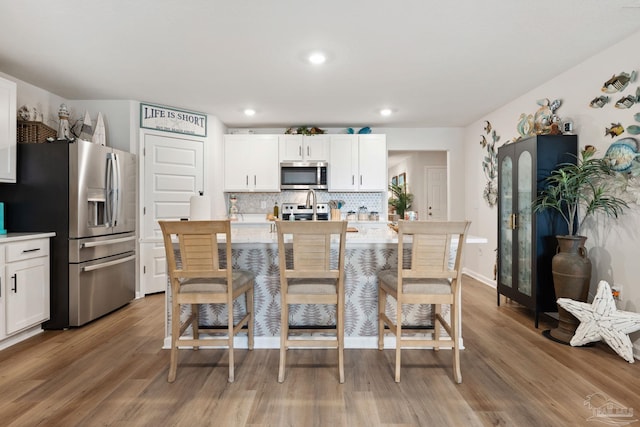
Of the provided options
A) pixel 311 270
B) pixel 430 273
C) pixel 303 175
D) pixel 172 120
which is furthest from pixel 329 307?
pixel 172 120

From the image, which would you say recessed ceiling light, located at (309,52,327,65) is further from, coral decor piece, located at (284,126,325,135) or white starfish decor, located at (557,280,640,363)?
white starfish decor, located at (557,280,640,363)

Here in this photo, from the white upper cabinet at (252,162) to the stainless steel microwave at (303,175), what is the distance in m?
0.11

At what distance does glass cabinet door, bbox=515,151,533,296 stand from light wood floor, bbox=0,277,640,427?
62 centimetres

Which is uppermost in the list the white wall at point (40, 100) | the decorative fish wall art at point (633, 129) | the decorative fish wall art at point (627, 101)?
the white wall at point (40, 100)

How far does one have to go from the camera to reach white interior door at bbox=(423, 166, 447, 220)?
7520mm

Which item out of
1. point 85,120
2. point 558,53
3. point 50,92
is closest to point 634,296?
point 558,53

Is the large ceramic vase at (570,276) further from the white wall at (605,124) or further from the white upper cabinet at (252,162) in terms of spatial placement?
the white upper cabinet at (252,162)

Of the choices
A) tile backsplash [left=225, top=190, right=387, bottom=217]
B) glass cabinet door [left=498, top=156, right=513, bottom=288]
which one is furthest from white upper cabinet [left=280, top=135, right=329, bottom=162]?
glass cabinet door [left=498, top=156, right=513, bottom=288]

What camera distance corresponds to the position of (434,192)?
24.7 feet

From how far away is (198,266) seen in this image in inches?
84.7

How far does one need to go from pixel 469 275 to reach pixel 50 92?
6264 mm

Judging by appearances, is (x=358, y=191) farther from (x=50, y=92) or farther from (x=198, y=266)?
(x=50, y=92)

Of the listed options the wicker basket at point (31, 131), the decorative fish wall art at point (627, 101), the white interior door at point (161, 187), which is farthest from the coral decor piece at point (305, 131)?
the decorative fish wall art at point (627, 101)

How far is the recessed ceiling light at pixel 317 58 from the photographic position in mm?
2861
